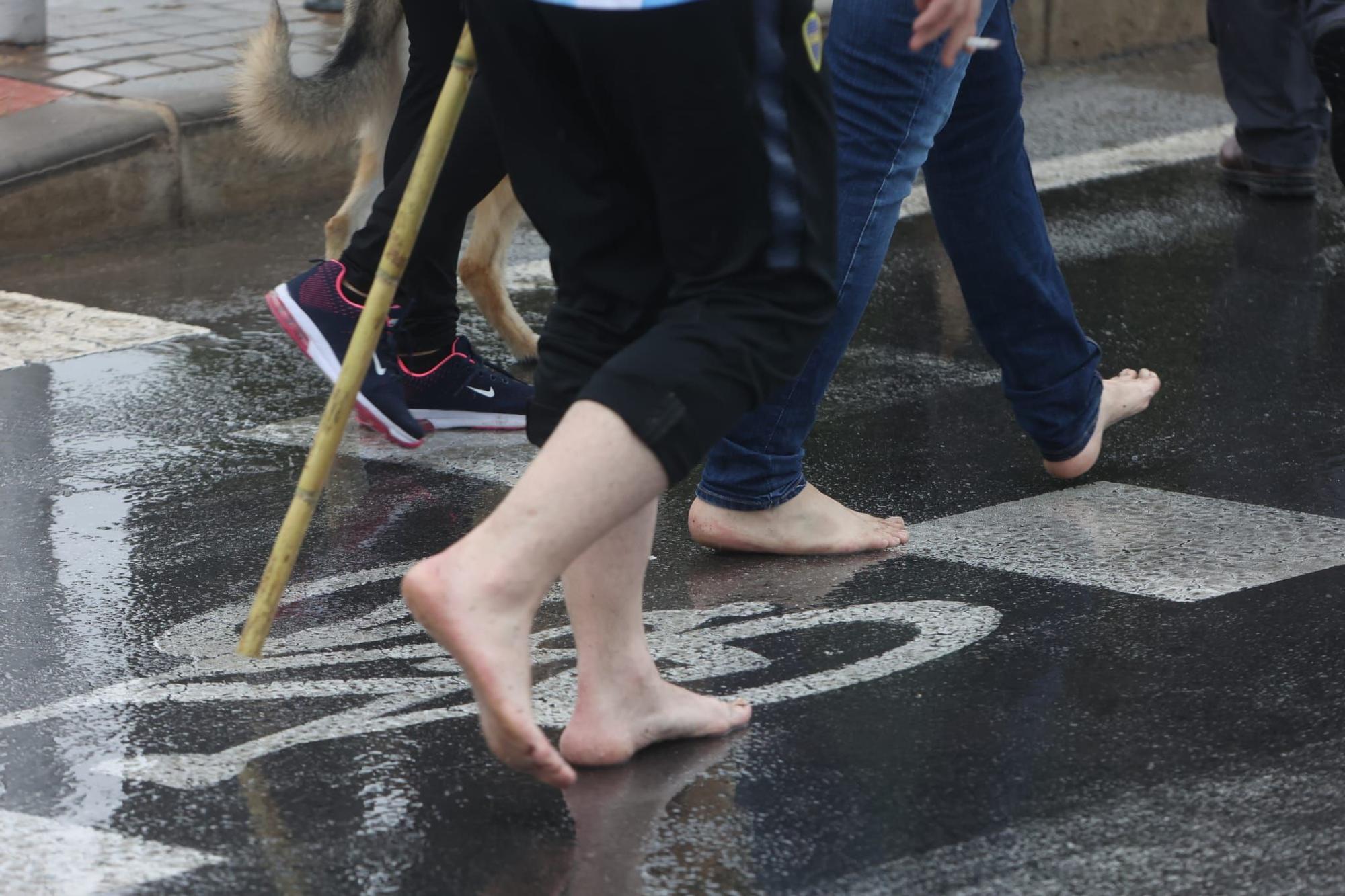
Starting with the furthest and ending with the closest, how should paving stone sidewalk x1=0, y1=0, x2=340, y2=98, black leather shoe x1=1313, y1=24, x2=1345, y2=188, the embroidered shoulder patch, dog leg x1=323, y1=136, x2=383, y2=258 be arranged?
paving stone sidewalk x1=0, y1=0, x2=340, y2=98 < black leather shoe x1=1313, y1=24, x2=1345, y2=188 < dog leg x1=323, y1=136, x2=383, y2=258 < the embroidered shoulder patch

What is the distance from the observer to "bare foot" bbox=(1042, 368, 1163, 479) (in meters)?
3.59

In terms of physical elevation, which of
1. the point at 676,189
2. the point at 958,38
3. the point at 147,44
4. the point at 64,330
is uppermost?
the point at 958,38

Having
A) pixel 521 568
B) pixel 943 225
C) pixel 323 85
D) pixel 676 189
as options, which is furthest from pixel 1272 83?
pixel 521 568

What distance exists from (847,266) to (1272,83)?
3837mm

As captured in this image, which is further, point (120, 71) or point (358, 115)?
point (120, 71)

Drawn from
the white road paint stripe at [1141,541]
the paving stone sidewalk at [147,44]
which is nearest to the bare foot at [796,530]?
the white road paint stripe at [1141,541]

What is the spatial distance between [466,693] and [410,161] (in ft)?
5.17

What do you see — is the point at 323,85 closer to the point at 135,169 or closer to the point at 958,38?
the point at 135,169

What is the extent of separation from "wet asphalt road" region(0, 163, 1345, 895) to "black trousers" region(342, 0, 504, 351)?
1.10ft

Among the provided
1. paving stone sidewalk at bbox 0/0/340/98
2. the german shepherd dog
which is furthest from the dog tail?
paving stone sidewalk at bbox 0/0/340/98

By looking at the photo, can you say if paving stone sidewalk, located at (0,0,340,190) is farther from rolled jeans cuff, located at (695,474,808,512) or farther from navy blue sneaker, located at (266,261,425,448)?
rolled jeans cuff, located at (695,474,808,512)

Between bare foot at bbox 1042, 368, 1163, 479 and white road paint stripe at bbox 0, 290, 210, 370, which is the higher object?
bare foot at bbox 1042, 368, 1163, 479

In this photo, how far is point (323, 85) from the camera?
480 centimetres

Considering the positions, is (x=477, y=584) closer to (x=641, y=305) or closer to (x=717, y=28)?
(x=641, y=305)
